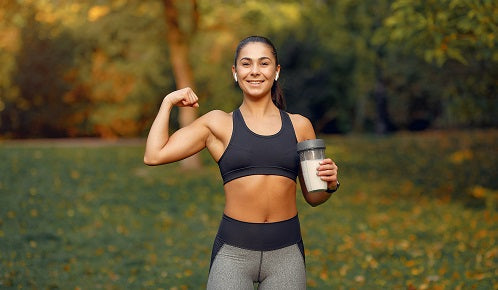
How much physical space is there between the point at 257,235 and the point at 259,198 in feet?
0.54

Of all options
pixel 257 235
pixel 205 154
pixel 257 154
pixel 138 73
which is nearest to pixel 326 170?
pixel 257 154

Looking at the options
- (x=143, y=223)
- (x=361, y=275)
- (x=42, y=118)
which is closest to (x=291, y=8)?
(x=143, y=223)

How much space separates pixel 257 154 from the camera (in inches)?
117

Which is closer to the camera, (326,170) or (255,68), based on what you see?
(326,170)

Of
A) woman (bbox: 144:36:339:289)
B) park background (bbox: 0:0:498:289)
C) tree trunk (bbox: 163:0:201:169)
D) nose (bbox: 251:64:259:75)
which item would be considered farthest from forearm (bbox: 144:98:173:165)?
tree trunk (bbox: 163:0:201:169)

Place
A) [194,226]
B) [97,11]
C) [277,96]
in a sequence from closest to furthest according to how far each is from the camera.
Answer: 1. [277,96]
2. [194,226]
3. [97,11]

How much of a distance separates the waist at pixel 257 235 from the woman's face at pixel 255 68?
602 millimetres

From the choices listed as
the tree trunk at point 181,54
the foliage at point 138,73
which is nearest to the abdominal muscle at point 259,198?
the tree trunk at point 181,54

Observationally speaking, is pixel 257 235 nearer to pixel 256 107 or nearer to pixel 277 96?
pixel 256 107

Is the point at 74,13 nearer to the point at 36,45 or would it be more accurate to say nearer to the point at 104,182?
the point at 104,182

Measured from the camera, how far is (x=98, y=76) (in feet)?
89.4

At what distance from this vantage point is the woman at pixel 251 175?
2.98 metres

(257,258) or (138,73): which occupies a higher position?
(138,73)

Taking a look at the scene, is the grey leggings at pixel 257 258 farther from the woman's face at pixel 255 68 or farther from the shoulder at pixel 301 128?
the woman's face at pixel 255 68
